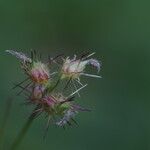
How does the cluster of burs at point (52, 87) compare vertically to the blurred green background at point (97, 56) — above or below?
below

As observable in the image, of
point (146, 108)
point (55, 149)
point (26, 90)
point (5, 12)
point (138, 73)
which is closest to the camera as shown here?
point (26, 90)

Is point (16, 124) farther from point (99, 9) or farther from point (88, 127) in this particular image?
point (99, 9)

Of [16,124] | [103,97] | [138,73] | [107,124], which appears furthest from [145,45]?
[16,124]

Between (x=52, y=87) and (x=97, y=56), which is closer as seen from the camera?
(x=52, y=87)

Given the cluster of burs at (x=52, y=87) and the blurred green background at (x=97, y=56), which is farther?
the blurred green background at (x=97, y=56)
